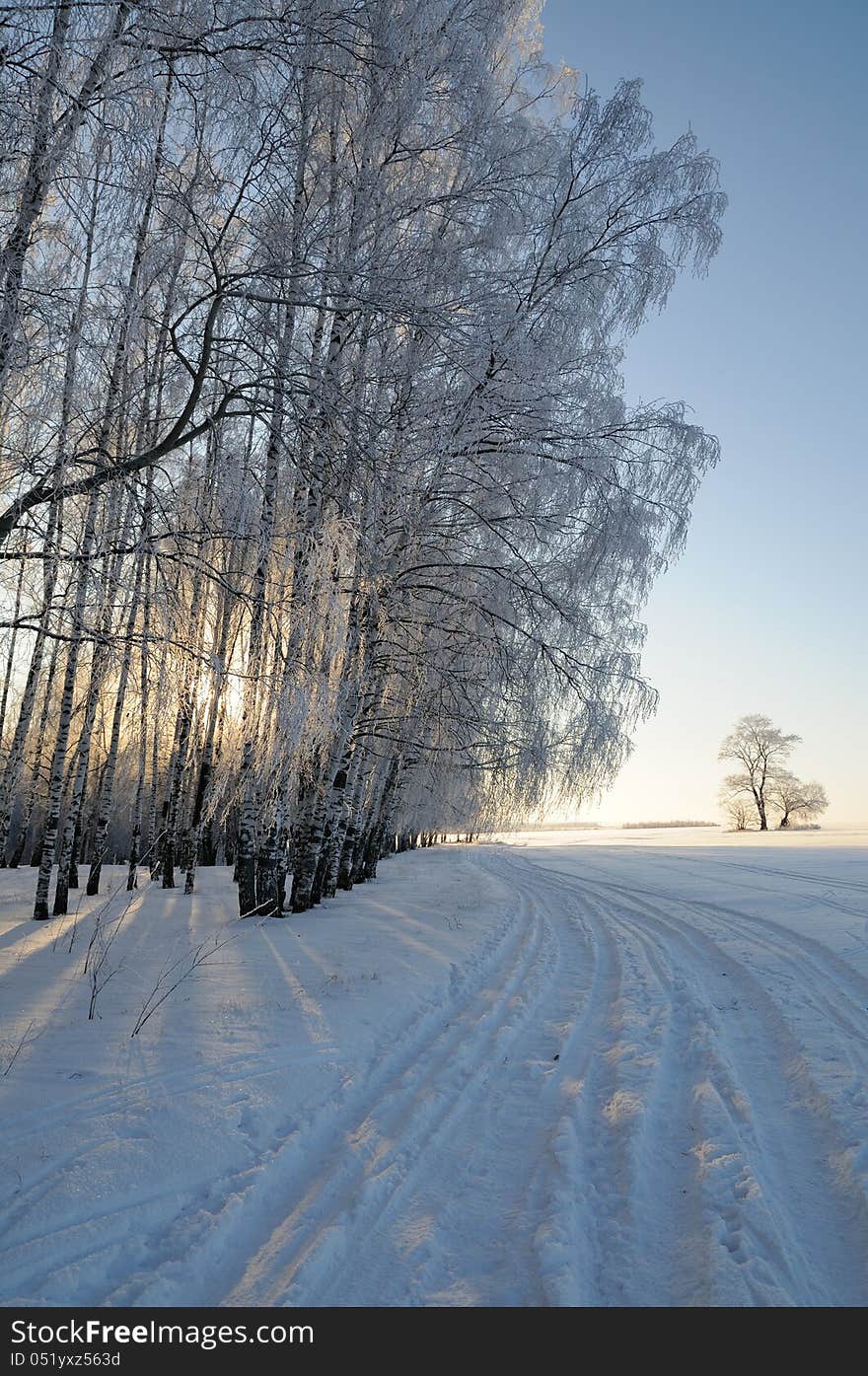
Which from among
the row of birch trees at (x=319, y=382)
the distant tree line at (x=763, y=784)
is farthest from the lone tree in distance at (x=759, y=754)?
the row of birch trees at (x=319, y=382)

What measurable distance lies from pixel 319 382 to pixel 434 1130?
15.0 feet

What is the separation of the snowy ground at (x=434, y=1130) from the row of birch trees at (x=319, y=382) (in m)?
2.21

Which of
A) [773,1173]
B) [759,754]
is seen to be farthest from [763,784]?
[773,1173]

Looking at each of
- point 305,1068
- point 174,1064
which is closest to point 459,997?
point 305,1068

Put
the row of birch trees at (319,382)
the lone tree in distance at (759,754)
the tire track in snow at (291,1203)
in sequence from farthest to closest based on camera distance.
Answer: the lone tree in distance at (759,754), the row of birch trees at (319,382), the tire track in snow at (291,1203)

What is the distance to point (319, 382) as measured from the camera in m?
4.75

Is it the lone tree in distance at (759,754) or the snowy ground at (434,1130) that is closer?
the snowy ground at (434,1130)

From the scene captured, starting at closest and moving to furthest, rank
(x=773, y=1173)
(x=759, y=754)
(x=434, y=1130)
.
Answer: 1. (x=773, y=1173)
2. (x=434, y=1130)
3. (x=759, y=754)

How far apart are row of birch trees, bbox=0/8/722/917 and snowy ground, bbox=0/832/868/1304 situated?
2212 mm

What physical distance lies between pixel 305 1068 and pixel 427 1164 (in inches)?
47.0

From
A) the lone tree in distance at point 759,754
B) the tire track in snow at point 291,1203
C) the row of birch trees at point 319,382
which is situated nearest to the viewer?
the tire track in snow at point 291,1203

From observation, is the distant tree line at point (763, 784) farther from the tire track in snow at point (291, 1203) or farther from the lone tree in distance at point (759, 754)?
the tire track in snow at point (291, 1203)

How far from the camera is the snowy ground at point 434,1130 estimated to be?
8.25 ft

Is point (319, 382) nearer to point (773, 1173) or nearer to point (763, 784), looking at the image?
point (773, 1173)
